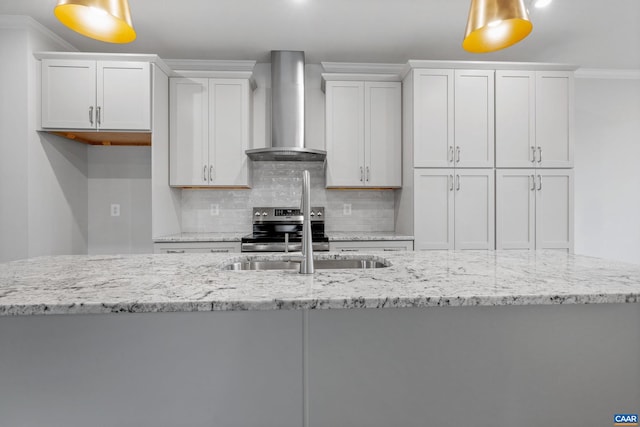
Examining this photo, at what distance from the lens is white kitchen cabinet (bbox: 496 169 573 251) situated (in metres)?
3.15

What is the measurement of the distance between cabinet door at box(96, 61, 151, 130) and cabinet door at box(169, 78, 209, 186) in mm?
332

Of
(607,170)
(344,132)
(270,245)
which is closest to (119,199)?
(270,245)

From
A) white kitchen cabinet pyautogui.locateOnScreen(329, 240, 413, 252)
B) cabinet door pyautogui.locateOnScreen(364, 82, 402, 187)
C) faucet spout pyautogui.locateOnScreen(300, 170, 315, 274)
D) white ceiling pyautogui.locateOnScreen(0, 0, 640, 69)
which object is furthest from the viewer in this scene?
cabinet door pyautogui.locateOnScreen(364, 82, 402, 187)

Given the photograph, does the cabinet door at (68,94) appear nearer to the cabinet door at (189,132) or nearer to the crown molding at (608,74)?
the cabinet door at (189,132)

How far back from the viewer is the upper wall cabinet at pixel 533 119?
10.4 feet

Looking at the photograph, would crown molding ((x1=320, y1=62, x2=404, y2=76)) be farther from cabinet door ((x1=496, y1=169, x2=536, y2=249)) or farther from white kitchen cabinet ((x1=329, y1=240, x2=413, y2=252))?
white kitchen cabinet ((x1=329, y1=240, x2=413, y2=252))

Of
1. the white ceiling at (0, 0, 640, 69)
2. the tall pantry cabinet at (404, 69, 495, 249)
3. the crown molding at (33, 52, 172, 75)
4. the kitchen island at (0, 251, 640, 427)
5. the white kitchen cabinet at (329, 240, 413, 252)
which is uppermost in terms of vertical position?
the white ceiling at (0, 0, 640, 69)

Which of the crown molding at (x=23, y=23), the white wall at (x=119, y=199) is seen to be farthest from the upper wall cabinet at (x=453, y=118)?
the crown molding at (x=23, y=23)

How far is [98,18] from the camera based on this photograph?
1.47m

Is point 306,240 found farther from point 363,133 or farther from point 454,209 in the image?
point 363,133

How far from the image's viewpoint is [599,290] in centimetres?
99

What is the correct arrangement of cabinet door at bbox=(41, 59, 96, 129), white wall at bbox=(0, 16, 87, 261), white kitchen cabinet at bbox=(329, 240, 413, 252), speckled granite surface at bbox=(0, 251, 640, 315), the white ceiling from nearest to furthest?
speckled granite surface at bbox=(0, 251, 640, 315)
the white ceiling
white wall at bbox=(0, 16, 87, 261)
cabinet door at bbox=(41, 59, 96, 129)
white kitchen cabinet at bbox=(329, 240, 413, 252)

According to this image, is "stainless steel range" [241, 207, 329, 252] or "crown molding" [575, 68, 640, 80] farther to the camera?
"crown molding" [575, 68, 640, 80]

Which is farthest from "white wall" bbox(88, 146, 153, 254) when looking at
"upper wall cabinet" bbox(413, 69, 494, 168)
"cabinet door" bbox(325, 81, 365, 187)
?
"upper wall cabinet" bbox(413, 69, 494, 168)
